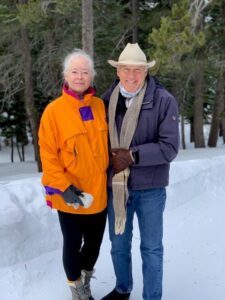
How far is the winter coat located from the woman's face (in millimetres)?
308

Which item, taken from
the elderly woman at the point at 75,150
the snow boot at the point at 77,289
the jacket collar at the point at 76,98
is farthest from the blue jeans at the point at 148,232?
the jacket collar at the point at 76,98

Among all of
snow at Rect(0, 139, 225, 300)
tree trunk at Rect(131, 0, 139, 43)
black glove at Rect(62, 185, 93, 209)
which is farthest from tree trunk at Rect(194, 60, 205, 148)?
black glove at Rect(62, 185, 93, 209)

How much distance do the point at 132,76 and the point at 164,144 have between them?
55 centimetres

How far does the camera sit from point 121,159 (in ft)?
10.6

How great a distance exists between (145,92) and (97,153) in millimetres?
568

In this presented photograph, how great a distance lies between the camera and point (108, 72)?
52.0 ft

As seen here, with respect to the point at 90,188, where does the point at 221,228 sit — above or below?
below

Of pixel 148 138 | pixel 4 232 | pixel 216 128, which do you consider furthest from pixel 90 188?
pixel 216 128

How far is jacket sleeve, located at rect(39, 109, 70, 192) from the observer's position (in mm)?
3205

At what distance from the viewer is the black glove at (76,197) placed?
3211 mm

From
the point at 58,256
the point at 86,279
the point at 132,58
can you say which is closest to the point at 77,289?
the point at 86,279

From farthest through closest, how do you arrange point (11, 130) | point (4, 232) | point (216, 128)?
point (11, 130) → point (216, 128) → point (4, 232)

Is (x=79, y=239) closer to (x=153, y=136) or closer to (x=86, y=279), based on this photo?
(x=86, y=279)

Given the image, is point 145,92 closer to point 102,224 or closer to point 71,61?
point 71,61
